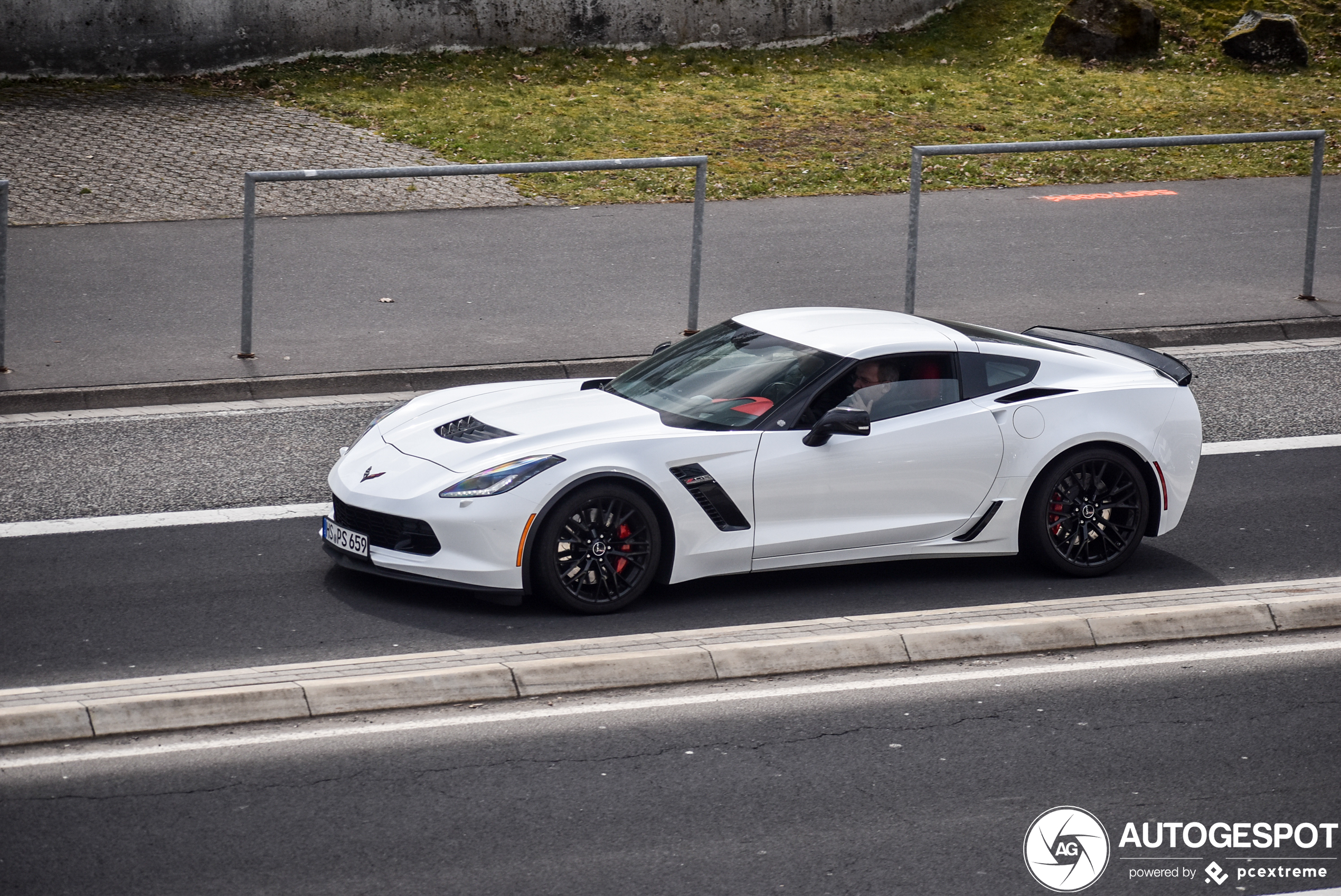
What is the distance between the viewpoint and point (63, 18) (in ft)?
71.5

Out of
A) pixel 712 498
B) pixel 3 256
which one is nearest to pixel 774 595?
pixel 712 498

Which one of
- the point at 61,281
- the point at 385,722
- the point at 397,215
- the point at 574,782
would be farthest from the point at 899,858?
the point at 61,281

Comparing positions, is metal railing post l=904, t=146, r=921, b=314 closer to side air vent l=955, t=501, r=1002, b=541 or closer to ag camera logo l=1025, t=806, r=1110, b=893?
side air vent l=955, t=501, r=1002, b=541

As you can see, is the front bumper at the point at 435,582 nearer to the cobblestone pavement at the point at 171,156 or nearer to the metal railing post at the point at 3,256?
the metal railing post at the point at 3,256

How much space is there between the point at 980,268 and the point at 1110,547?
21.5 feet

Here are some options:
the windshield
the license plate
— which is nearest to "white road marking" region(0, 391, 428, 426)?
the windshield

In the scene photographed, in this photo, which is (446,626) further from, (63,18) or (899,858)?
(63,18)

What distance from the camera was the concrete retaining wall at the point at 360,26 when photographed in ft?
72.0

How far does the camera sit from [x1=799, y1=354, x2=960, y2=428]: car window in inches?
304

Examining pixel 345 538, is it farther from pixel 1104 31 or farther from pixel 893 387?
pixel 1104 31

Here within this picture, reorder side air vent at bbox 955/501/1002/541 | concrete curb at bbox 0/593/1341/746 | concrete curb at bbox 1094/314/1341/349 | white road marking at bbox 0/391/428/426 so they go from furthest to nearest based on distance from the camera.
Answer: concrete curb at bbox 1094/314/1341/349
white road marking at bbox 0/391/428/426
side air vent at bbox 955/501/1002/541
concrete curb at bbox 0/593/1341/746

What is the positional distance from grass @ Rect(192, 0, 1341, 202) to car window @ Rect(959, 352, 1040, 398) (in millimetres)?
8240

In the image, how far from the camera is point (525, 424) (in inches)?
299

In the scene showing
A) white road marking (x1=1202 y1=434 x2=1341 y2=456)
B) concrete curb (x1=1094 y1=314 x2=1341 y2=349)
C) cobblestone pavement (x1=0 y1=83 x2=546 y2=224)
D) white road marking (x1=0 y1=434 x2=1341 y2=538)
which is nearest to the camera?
white road marking (x1=0 y1=434 x2=1341 y2=538)
